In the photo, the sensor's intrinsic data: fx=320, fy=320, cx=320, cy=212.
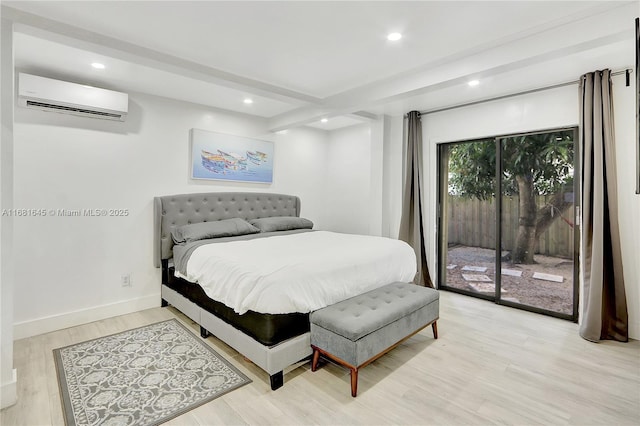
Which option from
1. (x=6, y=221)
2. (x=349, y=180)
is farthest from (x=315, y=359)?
(x=349, y=180)

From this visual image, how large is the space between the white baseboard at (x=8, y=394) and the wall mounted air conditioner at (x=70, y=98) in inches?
90.9

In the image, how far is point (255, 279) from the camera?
2240 mm

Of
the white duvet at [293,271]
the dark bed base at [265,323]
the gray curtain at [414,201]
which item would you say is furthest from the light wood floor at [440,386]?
the gray curtain at [414,201]

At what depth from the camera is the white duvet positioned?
2209 mm

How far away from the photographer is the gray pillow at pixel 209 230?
354 centimetres

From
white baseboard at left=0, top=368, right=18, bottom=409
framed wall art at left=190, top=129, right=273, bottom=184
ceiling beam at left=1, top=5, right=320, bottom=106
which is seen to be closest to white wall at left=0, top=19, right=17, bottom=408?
white baseboard at left=0, top=368, right=18, bottom=409

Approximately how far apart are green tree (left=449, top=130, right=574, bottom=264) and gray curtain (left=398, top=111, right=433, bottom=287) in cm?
66

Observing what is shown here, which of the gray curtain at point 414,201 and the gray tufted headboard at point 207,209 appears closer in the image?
the gray tufted headboard at point 207,209

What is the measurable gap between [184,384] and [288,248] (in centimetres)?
135

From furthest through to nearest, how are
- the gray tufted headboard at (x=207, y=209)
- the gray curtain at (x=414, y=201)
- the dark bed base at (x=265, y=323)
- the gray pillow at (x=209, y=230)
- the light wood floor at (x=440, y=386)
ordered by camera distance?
the gray curtain at (x=414, y=201), the gray tufted headboard at (x=207, y=209), the gray pillow at (x=209, y=230), the dark bed base at (x=265, y=323), the light wood floor at (x=440, y=386)

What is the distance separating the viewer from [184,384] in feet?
7.32

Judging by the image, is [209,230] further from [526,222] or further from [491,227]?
[526,222]

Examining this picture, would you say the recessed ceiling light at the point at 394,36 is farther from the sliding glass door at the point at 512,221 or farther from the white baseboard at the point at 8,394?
the white baseboard at the point at 8,394

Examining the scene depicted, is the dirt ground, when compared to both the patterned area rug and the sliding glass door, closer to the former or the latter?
the sliding glass door
